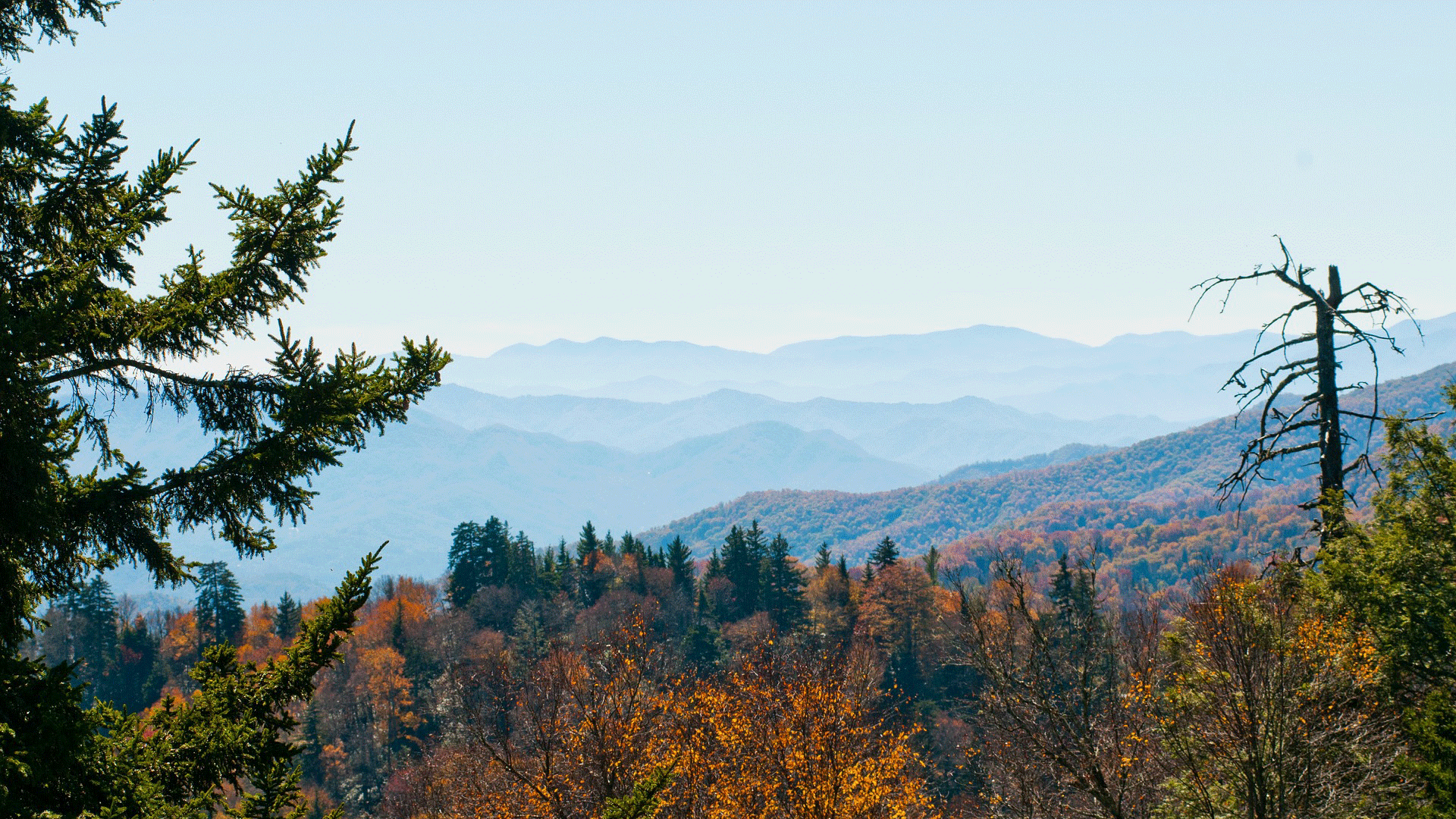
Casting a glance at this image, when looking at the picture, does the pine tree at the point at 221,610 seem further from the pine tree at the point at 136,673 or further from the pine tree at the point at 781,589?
the pine tree at the point at 781,589

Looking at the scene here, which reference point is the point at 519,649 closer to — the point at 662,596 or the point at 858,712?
the point at 662,596

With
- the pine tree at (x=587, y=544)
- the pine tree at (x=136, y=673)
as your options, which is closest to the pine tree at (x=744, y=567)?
the pine tree at (x=587, y=544)

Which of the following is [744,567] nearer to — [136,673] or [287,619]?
[287,619]

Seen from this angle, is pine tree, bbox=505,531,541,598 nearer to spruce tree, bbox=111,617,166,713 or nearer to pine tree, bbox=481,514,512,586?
pine tree, bbox=481,514,512,586

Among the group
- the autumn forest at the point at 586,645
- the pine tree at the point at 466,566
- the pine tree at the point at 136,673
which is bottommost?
the pine tree at the point at 136,673

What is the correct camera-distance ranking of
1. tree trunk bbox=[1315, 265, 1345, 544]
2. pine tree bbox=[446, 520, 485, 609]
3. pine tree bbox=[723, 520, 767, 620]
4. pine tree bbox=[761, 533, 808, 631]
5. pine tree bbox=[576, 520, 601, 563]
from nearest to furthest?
tree trunk bbox=[1315, 265, 1345, 544], pine tree bbox=[761, 533, 808, 631], pine tree bbox=[723, 520, 767, 620], pine tree bbox=[446, 520, 485, 609], pine tree bbox=[576, 520, 601, 563]

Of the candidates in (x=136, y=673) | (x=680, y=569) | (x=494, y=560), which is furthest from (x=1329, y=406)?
(x=136, y=673)

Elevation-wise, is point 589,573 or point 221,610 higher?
point 221,610

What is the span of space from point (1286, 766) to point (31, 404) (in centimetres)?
1433

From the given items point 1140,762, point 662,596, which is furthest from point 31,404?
point 662,596

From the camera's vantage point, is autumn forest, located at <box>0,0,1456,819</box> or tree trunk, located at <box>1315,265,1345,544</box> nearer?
autumn forest, located at <box>0,0,1456,819</box>

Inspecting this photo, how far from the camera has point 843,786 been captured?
19453 mm

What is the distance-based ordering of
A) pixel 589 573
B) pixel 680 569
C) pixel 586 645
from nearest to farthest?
pixel 586 645, pixel 589 573, pixel 680 569

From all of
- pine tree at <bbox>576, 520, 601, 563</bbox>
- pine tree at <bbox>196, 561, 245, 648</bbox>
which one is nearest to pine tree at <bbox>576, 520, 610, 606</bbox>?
pine tree at <bbox>576, 520, 601, 563</bbox>
